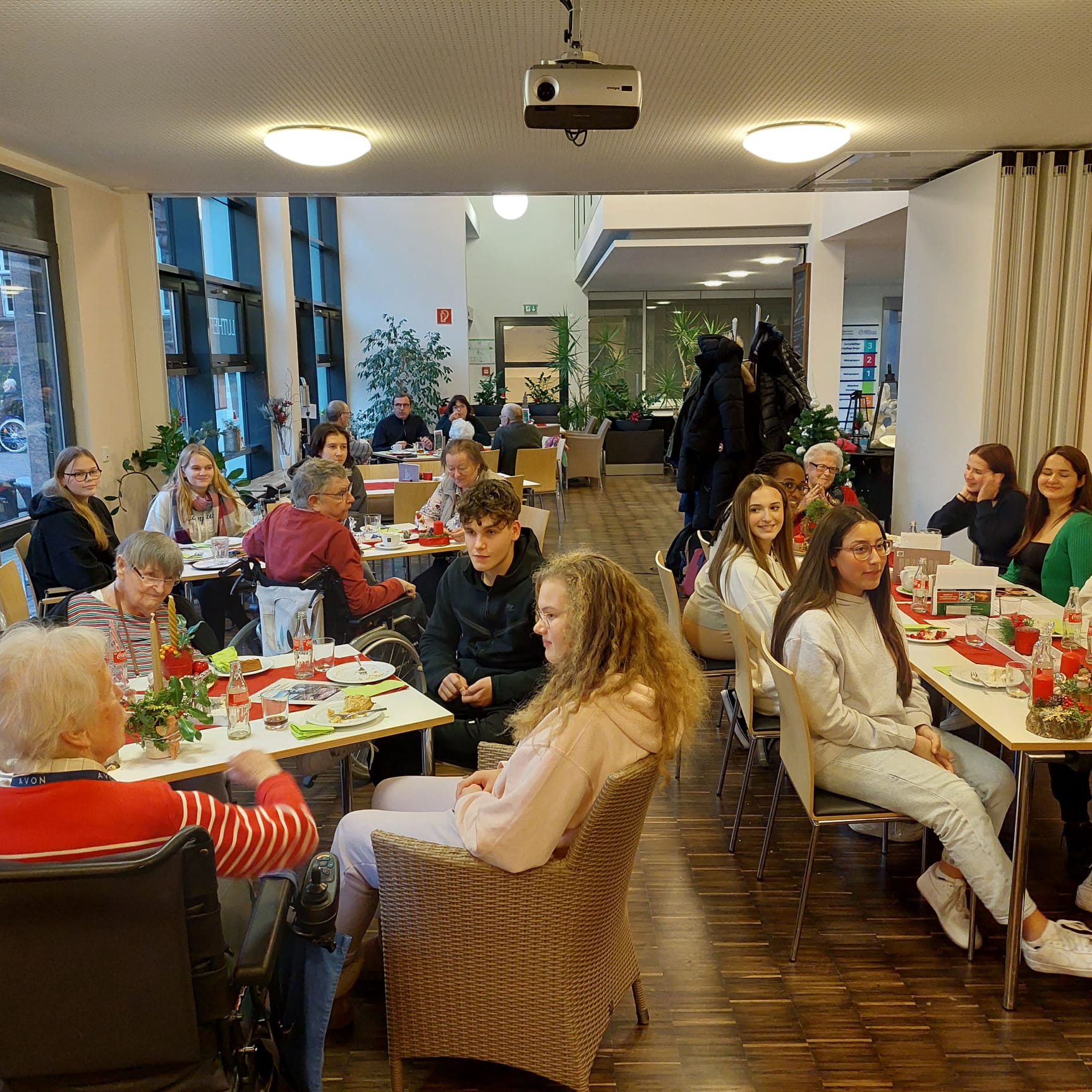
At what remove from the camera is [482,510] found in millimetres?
3576

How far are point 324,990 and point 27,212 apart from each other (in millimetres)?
5790

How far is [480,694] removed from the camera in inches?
138

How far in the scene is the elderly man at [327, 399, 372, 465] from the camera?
28.5 ft

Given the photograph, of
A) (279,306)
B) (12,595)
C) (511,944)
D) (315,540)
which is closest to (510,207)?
(279,306)

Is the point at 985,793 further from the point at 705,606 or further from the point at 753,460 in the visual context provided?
the point at 753,460

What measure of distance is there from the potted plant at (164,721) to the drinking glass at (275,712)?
0.58 ft

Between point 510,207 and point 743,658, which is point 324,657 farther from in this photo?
point 510,207

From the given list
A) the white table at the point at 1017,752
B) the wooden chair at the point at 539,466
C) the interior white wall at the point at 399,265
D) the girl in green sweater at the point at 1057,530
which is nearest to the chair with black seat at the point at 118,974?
the white table at the point at 1017,752

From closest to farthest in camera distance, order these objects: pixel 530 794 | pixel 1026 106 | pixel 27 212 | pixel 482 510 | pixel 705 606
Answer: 1. pixel 530 794
2. pixel 482 510
3. pixel 705 606
4. pixel 1026 106
5. pixel 27 212

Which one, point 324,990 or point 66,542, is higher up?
point 66,542

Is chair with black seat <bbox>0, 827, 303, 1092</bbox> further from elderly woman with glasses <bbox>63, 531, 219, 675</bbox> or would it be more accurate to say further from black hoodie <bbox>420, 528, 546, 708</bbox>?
black hoodie <bbox>420, 528, 546, 708</bbox>

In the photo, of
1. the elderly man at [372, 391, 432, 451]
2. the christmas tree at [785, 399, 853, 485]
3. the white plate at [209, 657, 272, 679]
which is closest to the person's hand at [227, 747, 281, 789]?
the white plate at [209, 657, 272, 679]

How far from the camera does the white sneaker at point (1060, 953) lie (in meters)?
2.87

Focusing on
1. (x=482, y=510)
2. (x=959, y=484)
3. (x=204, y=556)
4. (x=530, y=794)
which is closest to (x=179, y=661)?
(x=482, y=510)
